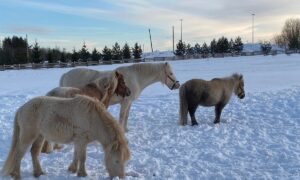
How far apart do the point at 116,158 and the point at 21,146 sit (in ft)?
4.92

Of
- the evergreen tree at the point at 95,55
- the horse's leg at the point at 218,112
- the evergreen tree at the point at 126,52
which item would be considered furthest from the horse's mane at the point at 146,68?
the evergreen tree at the point at 126,52

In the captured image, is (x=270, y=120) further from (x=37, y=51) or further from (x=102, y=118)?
(x=37, y=51)

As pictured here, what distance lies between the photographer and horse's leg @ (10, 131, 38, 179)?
626 centimetres

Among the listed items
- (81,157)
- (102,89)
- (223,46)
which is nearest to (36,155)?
(81,157)

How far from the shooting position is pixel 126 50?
240ft

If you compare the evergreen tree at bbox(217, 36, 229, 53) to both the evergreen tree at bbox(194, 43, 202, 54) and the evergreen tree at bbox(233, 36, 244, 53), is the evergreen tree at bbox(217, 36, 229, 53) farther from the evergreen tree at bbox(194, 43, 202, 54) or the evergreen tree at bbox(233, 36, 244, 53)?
the evergreen tree at bbox(194, 43, 202, 54)

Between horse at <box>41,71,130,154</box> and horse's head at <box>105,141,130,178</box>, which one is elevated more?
horse at <box>41,71,130,154</box>

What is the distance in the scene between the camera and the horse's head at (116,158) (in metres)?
6.01

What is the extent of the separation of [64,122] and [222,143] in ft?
12.1

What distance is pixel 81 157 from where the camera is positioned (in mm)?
6273

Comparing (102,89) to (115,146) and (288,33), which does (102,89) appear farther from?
(288,33)

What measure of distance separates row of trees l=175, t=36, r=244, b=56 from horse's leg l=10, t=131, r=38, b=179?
73022 millimetres

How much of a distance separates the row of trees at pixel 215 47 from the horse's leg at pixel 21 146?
73022 mm

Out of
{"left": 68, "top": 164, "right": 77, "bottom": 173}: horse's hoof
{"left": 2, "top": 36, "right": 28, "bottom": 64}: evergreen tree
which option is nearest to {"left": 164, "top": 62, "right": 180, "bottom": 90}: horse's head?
{"left": 68, "top": 164, "right": 77, "bottom": 173}: horse's hoof
